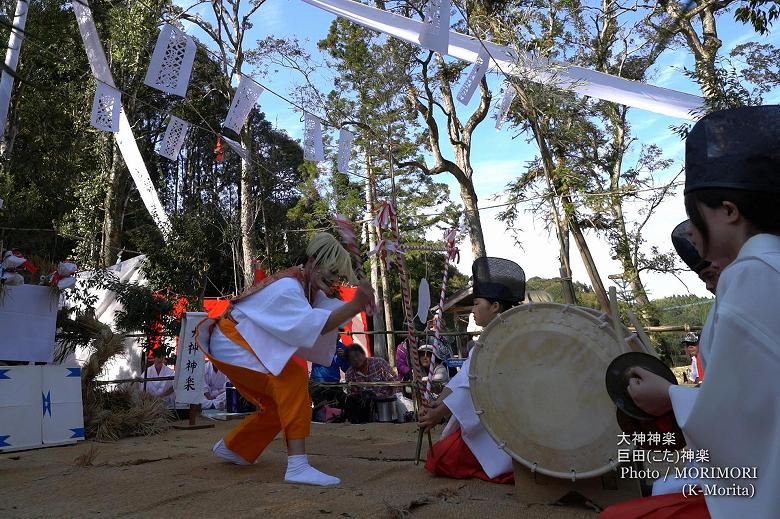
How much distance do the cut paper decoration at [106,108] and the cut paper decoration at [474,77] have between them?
4.08 metres

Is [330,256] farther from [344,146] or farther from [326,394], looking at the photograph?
[344,146]

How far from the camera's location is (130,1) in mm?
13641

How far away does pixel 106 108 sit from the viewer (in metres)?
6.98

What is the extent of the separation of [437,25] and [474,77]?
1410mm

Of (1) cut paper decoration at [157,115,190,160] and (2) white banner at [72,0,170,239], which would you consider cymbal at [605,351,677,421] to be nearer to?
(2) white banner at [72,0,170,239]

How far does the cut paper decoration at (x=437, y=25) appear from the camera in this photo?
5.84 meters

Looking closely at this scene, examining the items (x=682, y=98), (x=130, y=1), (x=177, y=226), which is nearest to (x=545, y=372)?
(x=682, y=98)

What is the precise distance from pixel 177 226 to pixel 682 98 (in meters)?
10.6

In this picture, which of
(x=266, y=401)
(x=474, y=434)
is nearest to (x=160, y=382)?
(x=266, y=401)

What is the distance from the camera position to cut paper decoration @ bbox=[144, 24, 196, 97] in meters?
6.47

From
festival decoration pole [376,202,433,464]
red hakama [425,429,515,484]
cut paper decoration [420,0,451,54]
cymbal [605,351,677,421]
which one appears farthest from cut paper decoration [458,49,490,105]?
cymbal [605,351,677,421]

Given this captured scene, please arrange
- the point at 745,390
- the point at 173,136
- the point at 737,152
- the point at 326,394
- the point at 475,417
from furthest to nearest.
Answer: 1. the point at 173,136
2. the point at 326,394
3. the point at 475,417
4. the point at 737,152
5. the point at 745,390

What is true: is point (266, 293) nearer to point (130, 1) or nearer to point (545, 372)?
point (545, 372)

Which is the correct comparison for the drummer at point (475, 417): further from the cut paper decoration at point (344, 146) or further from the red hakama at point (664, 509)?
the cut paper decoration at point (344, 146)
